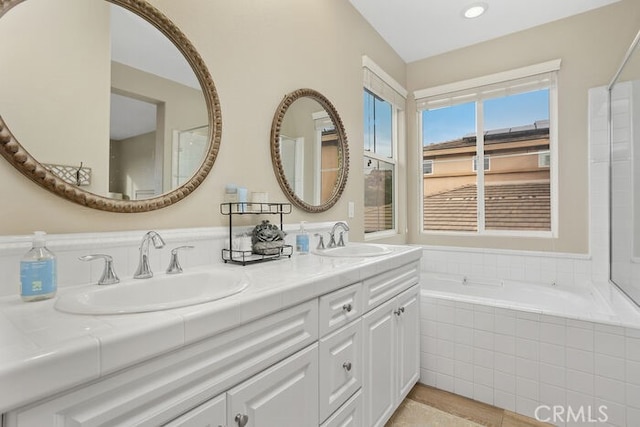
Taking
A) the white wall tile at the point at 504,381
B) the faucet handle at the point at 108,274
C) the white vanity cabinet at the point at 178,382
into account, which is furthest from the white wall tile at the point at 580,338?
the faucet handle at the point at 108,274

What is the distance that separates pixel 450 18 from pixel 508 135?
3.77ft

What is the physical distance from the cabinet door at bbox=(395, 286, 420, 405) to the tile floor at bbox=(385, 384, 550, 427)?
0.13 m

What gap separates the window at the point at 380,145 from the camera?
2.81 metres

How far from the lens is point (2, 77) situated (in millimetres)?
893

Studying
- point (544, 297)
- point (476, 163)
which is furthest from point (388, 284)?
point (476, 163)

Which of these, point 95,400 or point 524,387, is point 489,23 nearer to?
point 524,387

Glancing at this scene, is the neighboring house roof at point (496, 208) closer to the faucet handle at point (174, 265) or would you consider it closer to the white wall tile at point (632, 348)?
the white wall tile at point (632, 348)

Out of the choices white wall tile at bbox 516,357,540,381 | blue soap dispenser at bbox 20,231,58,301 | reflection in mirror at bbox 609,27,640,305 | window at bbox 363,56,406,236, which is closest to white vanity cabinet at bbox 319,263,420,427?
white wall tile at bbox 516,357,540,381

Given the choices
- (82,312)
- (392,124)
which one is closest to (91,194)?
(82,312)

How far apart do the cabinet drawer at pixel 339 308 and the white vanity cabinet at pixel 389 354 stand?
0.11 m

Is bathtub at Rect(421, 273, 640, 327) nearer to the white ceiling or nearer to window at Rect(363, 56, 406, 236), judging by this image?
window at Rect(363, 56, 406, 236)

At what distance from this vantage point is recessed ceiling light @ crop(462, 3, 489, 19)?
2.52 meters

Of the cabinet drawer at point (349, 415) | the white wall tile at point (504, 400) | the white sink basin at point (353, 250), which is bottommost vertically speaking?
the white wall tile at point (504, 400)

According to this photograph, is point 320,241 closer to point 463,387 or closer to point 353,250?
point 353,250
